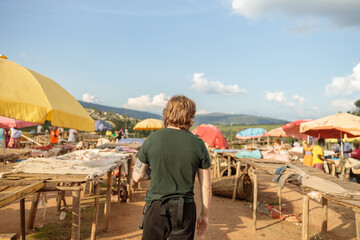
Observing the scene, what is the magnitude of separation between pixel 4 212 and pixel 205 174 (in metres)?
5.74

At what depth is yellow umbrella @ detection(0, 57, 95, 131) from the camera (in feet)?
8.90

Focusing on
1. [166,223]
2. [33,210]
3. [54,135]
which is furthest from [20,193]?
[54,135]

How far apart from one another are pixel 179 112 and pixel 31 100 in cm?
177

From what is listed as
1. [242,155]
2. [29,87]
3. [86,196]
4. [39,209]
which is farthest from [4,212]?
[242,155]

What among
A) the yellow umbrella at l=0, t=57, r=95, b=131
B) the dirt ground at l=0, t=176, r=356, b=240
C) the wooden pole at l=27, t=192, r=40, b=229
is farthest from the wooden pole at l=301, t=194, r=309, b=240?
the wooden pole at l=27, t=192, r=40, b=229

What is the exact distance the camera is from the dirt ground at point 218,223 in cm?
495

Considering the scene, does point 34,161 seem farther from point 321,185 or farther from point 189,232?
point 321,185

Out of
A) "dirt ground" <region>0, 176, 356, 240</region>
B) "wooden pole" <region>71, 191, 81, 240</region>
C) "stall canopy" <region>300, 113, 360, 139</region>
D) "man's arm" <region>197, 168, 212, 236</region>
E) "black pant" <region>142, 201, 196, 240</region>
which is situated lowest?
"dirt ground" <region>0, 176, 356, 240</region>

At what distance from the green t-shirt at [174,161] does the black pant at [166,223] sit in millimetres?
79

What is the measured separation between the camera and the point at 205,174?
2229 millimetres

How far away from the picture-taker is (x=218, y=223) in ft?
19.5

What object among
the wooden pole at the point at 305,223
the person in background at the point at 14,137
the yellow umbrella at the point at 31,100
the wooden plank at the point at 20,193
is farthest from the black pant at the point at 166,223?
the person in background at the point at 14,137

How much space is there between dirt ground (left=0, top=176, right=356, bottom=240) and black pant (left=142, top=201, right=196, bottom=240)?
3.02m

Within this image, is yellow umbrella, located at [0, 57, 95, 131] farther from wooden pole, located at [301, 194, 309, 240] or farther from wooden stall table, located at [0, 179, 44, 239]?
wooden pole, located at [301, 194, 309, 240]
